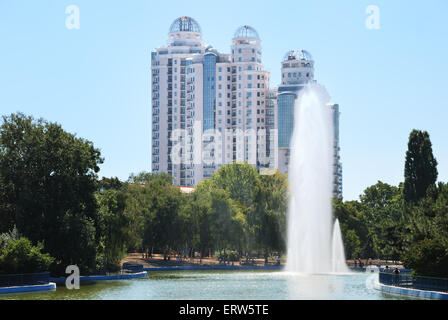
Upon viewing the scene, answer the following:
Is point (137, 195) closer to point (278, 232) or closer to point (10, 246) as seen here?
point (278, 232)

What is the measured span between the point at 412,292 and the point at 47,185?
3422 centimetres

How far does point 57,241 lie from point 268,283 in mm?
18511

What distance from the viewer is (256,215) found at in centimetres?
10919

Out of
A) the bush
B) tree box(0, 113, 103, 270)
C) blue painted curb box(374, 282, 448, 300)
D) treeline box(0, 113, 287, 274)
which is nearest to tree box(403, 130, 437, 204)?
treeline box(0, 113, 287, 274)

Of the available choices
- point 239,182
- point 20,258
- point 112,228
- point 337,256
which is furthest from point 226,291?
point 239,182

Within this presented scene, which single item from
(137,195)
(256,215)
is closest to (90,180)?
(137,195)

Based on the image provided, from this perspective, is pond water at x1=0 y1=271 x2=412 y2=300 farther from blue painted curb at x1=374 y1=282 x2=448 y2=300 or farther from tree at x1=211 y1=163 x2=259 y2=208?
tree at x1=211 y1=163 x2=259 y2=208

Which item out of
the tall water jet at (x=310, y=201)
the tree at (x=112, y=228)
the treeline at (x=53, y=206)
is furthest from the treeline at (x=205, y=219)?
the tall water jet at (x=310, y=201)

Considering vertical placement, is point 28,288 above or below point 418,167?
below

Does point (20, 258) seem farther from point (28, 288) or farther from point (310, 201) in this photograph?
point (310, 201)

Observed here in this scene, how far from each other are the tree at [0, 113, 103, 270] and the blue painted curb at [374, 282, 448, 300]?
26.4 meters

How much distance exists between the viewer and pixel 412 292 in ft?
157

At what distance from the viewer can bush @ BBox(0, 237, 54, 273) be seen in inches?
2164
